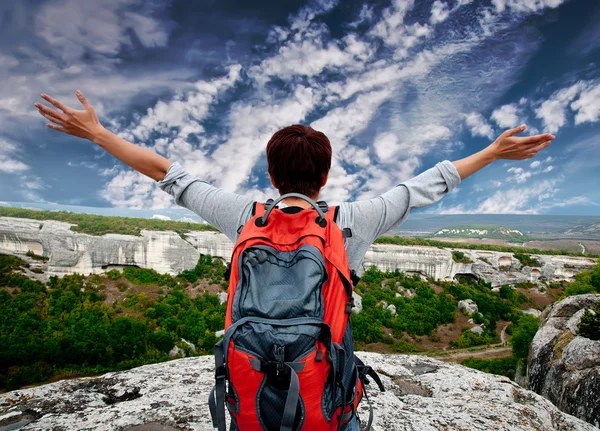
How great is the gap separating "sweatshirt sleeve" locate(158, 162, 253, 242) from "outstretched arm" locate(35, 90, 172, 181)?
8 centimetres

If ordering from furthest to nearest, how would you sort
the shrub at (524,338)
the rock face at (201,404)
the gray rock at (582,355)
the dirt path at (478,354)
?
the dirt path at (478,354)
the shrub at (524,338)
the gray rock at (582,355)
the rock face at (201,404)

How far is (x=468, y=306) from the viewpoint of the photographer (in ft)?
106

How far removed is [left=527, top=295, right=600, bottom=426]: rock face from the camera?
5699mm

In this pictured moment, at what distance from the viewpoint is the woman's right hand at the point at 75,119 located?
1625 millimetres

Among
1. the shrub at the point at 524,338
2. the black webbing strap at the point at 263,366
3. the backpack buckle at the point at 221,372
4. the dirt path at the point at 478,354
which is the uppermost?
the black webbing strap at the point at 263,366

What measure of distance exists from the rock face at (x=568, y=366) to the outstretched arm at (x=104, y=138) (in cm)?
758

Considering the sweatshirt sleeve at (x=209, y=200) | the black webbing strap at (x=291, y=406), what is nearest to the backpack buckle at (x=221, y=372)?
the black webbing strap at (x=291, y=406)

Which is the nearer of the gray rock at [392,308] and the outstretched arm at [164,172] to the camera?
the outstretched arm at [164,172]

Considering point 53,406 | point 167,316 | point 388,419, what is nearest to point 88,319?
point 167,316

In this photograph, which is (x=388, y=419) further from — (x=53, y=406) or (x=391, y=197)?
(x=53, y=406)

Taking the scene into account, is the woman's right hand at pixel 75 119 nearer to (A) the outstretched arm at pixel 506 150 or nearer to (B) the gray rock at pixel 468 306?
(A) the outstretched arm at pixel 506 150

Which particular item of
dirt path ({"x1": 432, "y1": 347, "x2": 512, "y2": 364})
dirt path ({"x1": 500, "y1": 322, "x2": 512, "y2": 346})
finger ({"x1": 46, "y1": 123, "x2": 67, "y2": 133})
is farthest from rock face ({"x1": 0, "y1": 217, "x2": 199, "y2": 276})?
finger ({"x1": 46, "y1": 123, "x2": 67, "y2": 133})

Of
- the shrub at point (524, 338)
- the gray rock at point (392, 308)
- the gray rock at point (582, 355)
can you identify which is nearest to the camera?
the gray rock at point (582, 355)

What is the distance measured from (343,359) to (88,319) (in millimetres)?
29176
